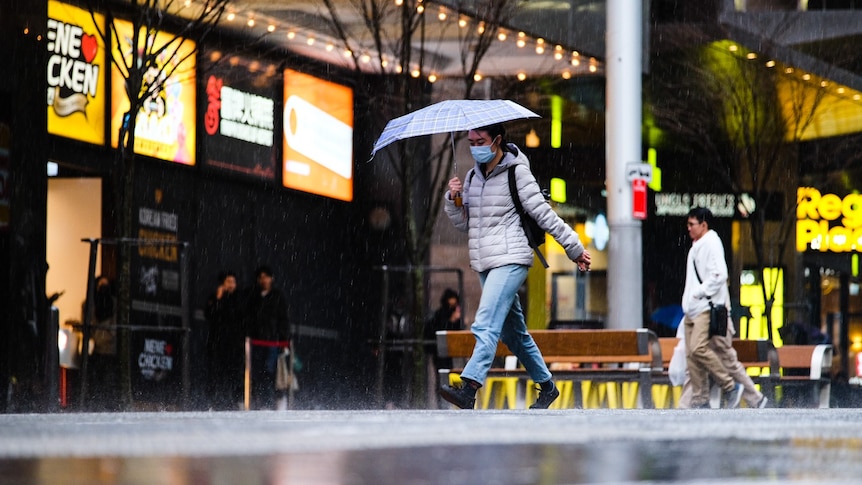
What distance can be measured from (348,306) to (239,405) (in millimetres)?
5638

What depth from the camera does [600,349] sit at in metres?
14.2

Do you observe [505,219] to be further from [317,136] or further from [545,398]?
[317,136]

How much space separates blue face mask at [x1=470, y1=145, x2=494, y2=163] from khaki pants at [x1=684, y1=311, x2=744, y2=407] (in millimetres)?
4307

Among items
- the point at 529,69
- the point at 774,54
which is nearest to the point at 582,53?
the point at 529,69

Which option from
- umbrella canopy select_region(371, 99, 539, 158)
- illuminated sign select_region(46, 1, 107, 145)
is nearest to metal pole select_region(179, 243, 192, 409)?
umbrella canopy select_region(371, 99, 539, 158)

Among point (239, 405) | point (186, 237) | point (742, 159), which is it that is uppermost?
point (742, 159)

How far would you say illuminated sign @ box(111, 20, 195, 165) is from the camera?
→ 18781 millimetres

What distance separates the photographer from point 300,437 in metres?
5.86

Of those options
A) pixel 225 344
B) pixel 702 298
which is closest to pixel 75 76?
pixel 225 344

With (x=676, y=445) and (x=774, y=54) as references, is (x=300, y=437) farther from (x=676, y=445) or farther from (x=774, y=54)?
(x=774, y=54)

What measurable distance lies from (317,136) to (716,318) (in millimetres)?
11172

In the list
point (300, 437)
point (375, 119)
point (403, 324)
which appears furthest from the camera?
point (375, 119)

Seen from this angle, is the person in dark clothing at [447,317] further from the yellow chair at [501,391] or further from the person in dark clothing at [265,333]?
the yellow chair at [501,391]

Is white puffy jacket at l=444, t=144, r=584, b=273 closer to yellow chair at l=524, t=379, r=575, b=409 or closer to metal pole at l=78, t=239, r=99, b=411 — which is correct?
metal pole at l=78, t=239, r=99, b=411
